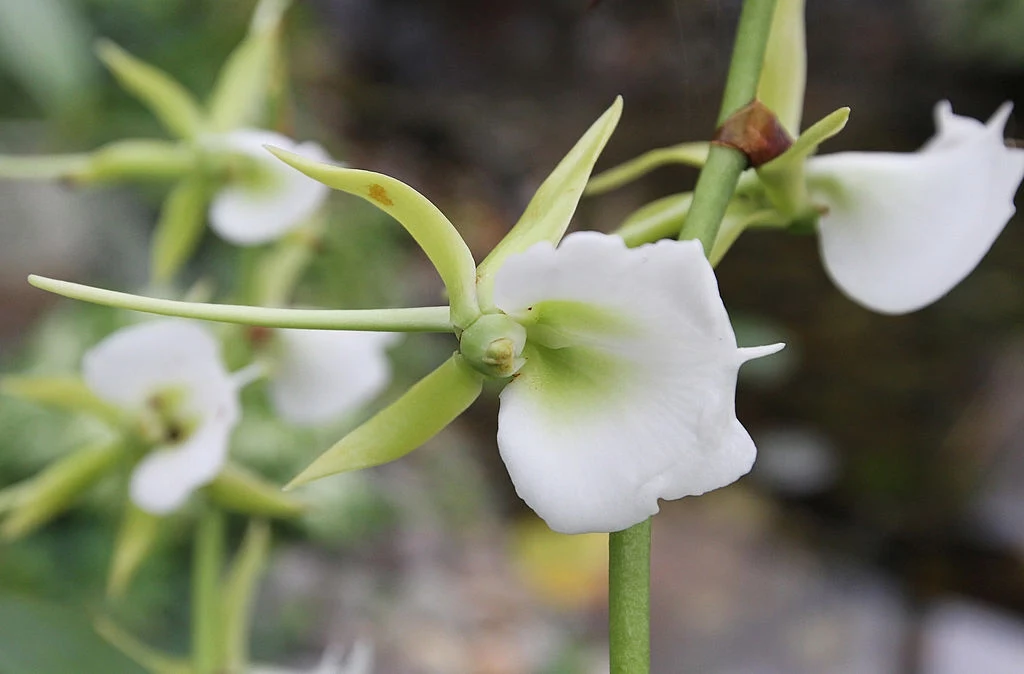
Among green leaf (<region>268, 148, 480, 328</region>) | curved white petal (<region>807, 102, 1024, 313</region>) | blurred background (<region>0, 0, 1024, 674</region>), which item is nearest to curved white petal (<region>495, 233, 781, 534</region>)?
green leaf (<region>268, 148, 480, 328</region>)

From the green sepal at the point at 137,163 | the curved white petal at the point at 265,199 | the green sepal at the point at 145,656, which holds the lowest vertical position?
the green sepal at the point at 145,656

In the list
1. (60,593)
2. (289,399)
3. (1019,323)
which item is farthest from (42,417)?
(1019,323)

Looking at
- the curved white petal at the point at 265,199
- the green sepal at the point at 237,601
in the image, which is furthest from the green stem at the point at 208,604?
the curved white petal at the point at 265,199

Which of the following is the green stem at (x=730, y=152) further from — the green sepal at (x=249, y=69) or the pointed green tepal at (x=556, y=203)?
the green sepal at (x=249, y=69)

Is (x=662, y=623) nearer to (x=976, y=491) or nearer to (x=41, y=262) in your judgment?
(x=976, y=491)

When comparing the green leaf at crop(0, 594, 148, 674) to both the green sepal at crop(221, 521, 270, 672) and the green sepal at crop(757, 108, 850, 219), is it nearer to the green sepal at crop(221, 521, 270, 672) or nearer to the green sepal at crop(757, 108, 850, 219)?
the green sepal at crop(221, 521, 270, 672)
